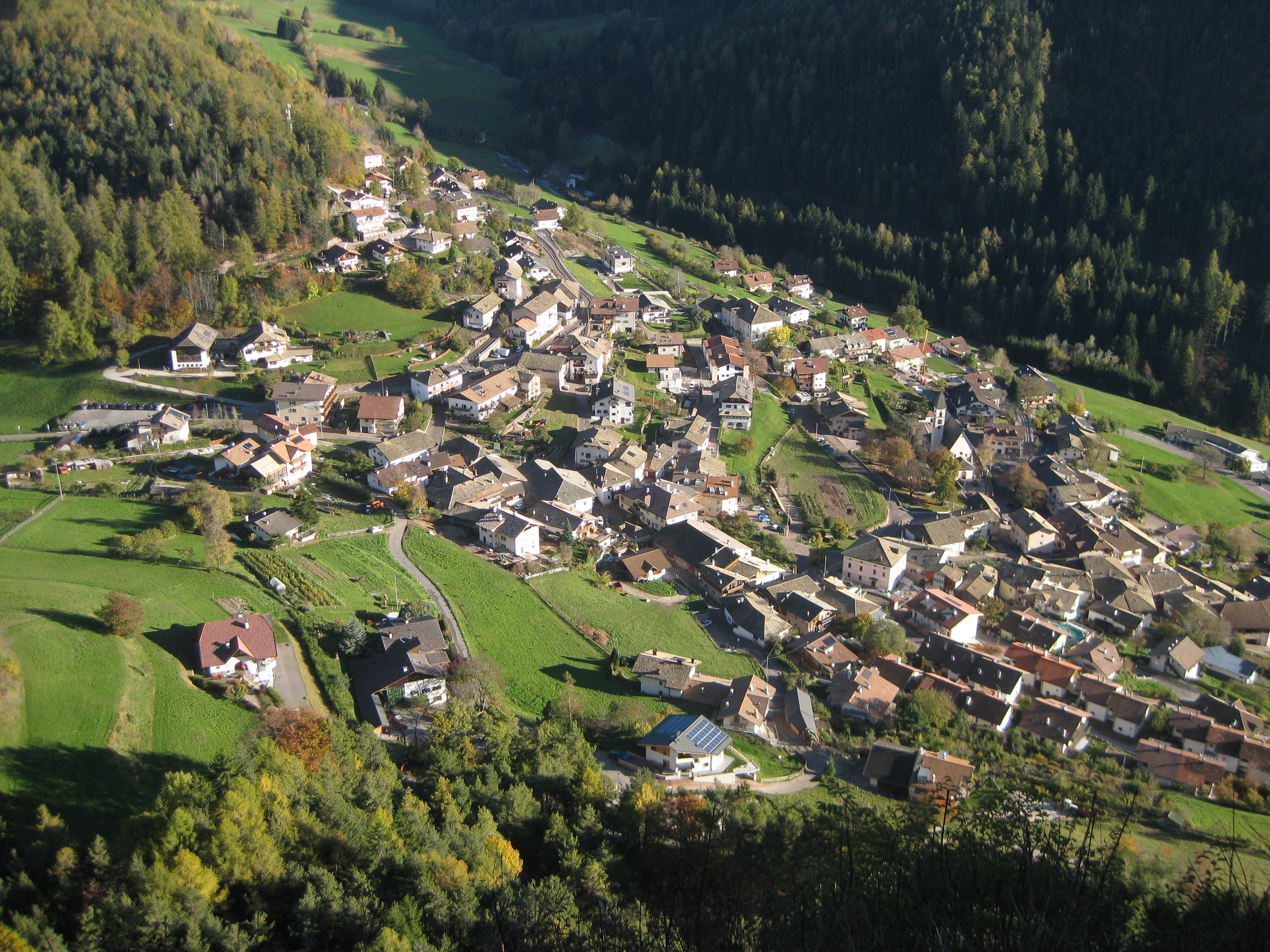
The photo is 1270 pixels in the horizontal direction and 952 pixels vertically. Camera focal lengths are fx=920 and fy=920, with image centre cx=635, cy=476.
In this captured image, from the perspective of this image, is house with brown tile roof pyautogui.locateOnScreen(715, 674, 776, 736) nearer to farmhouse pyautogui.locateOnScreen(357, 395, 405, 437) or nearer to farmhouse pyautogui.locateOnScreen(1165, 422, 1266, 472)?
farmhouse pyautogui.locateOnScreen(357, 395, 405, 437)

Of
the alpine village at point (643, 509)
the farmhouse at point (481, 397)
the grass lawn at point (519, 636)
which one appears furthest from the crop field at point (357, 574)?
the farmhouse at point (481, 397)

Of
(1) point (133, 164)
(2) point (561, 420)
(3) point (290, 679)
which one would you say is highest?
(1) point (133, 164)

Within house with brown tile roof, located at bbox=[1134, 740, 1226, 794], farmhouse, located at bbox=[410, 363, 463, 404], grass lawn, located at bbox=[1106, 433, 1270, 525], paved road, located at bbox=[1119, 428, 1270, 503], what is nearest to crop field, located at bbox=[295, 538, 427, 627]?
farmhouse, located at bbox=[410, 363, 463, 404]

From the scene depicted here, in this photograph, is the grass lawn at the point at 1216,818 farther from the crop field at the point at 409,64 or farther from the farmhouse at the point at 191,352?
the crop field at the point at 409,64

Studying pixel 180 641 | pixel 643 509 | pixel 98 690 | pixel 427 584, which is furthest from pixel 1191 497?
pixel 98 690

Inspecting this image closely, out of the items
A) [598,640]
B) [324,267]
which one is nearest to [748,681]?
[598,640]

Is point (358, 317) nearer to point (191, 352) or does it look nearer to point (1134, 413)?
point (191, 352)
